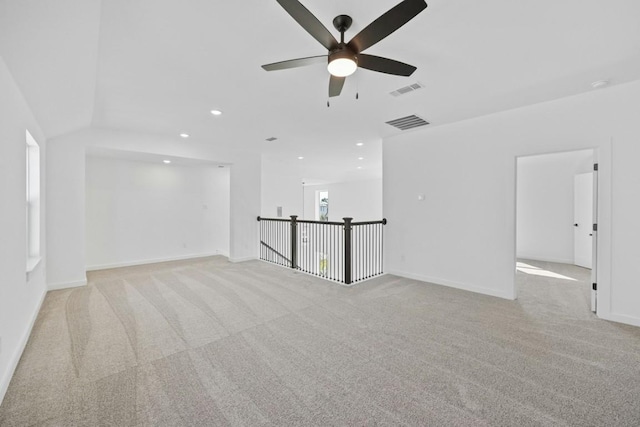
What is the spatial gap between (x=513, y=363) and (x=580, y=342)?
0.96 metres

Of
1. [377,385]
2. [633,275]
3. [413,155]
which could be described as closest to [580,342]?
[633,275]

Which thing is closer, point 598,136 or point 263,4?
point 263,4

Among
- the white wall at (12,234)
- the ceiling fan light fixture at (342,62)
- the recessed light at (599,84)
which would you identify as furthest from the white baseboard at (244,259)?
the recessed light at (599,84)

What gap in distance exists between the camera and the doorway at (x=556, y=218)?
17.7 ft

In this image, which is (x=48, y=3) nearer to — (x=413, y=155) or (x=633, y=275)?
(x=413, y=155)

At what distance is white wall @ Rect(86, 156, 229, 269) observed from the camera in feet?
18.1

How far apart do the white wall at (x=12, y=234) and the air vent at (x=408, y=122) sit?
4.31 meters

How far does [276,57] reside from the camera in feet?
8.13

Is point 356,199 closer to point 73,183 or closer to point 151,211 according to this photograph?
point 151,211

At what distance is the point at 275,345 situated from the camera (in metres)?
2.46

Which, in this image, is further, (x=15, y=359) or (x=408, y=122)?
(x=408, y=122)

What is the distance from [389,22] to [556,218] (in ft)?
23.6

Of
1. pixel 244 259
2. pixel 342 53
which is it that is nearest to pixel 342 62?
pixel 342 53

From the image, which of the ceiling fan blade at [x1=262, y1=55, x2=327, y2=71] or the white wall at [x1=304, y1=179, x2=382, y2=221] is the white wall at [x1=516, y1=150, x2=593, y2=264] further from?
the ceiling fan blade at [x1=262, y1=55, x2=327, y2=71]
